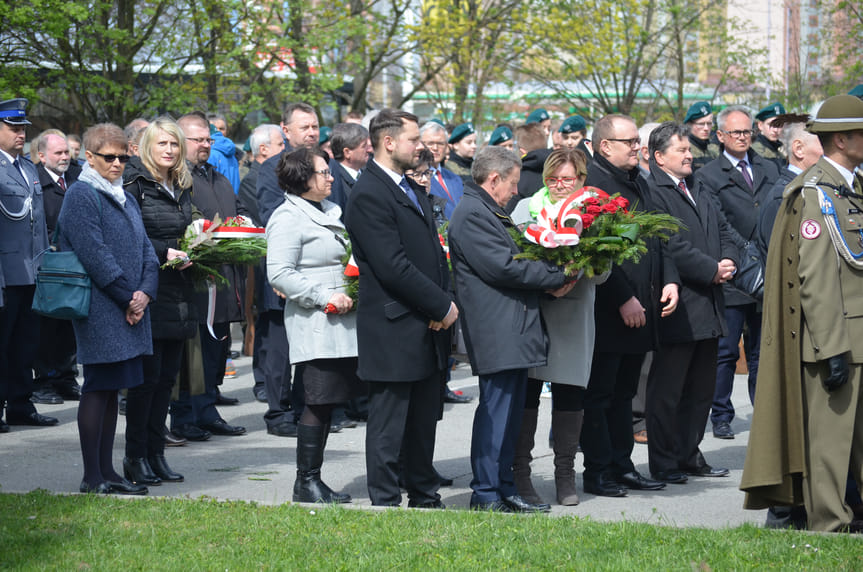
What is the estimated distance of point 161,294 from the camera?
7859mm

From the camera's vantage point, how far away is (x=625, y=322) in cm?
747

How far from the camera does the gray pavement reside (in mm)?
7238

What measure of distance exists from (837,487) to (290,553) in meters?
2.93

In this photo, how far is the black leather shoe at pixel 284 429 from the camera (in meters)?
9.86

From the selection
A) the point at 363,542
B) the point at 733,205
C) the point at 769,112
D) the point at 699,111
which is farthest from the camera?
the point at 769,112

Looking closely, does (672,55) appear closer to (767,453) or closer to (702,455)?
(702,455)

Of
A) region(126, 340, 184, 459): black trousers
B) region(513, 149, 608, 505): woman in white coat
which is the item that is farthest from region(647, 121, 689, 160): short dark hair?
region(126, 340, 184, 459): black trousers

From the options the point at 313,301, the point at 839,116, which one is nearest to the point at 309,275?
the point at 313,301

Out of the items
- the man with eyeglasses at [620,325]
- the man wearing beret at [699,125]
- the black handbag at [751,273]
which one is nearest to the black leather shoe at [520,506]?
the man with eyeglasses at [620,325]

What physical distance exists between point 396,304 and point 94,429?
2.13 m

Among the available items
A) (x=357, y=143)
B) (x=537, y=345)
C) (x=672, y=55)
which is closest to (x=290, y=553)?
(x=537, y=345)

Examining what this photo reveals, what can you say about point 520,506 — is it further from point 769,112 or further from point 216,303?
point 769,112

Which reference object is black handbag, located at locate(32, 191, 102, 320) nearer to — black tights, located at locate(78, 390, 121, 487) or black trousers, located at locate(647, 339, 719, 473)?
black tights, located at locate(78, 390, 121, 487)

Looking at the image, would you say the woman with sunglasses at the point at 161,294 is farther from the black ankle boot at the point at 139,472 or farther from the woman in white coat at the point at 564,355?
the woman in white coat at the point at 564,355
